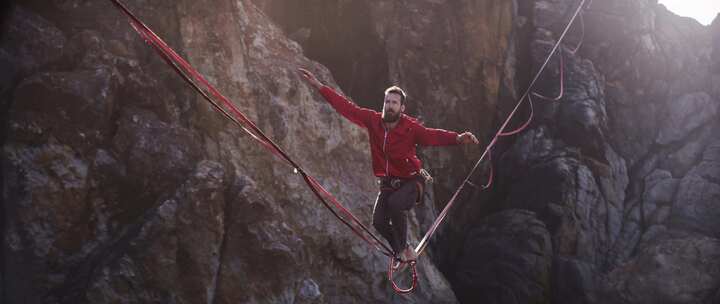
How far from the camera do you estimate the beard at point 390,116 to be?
8492 mm

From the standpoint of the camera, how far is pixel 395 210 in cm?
916

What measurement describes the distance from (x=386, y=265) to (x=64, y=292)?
24.4ft

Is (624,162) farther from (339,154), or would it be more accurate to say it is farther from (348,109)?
(348,109)

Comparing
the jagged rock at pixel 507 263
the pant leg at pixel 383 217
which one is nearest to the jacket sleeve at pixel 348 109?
the pant leg at pixel 383 217

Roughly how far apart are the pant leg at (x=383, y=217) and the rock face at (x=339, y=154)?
297 cm

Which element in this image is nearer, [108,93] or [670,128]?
[108,93]

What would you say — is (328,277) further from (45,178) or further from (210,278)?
(45,178)

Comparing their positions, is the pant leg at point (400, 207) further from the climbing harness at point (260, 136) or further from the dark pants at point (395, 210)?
the climbing harness at point (260, 136)

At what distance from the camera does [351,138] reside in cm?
1530

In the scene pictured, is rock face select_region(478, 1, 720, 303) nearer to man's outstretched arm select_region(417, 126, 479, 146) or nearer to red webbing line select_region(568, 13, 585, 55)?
red webbing line select_region(568, 13, 585, 55)

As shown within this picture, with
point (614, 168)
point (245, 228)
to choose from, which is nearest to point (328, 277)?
point (245, 228)

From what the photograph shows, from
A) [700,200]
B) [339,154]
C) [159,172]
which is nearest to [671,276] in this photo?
[700,200]

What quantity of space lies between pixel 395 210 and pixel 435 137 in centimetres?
142

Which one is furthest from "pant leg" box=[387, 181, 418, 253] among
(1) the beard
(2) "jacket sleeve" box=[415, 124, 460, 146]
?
(1) the beard
